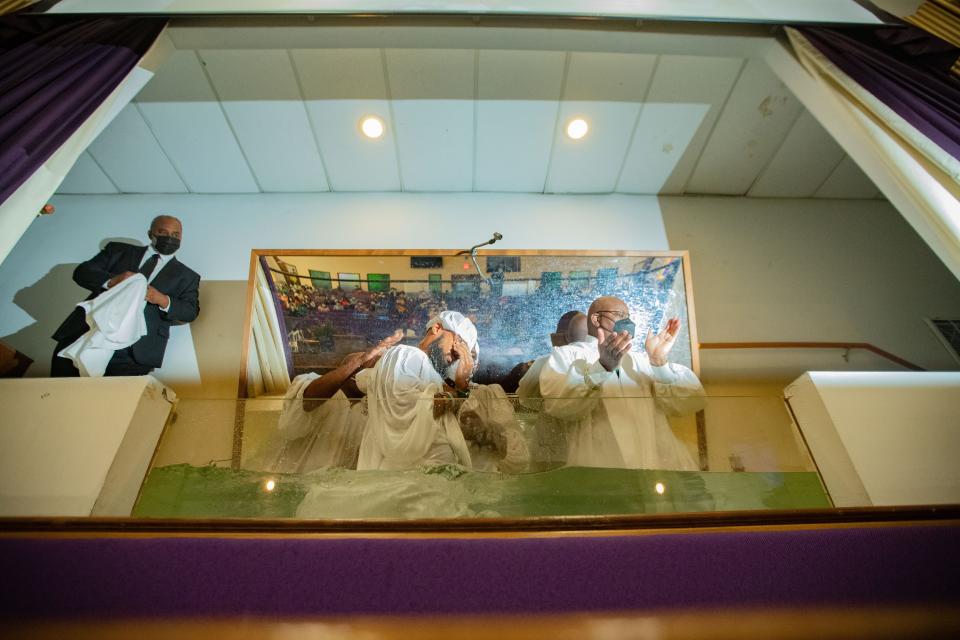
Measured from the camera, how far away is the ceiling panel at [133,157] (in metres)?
2.99

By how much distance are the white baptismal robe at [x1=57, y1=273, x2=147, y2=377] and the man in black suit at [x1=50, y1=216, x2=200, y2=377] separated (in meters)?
0.05

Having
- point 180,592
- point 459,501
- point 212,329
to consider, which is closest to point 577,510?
point 459,501

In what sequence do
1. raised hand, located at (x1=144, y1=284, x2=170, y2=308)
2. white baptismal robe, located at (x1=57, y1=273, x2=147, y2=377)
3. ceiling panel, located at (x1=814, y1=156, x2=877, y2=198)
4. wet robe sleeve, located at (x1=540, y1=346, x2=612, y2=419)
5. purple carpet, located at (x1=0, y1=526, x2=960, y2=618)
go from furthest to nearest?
ceiling panel, located at (x1=814, y1=156, x2=877, y2=198) → raised hand, located at (x1=144, y1=284, x2=170, y2=308) → white baptismal robe, located at (x1=57, y1=273, x2=147, y2=377) → wet robe sleeve, located at (x1=540, y1=346, x2=612, y2=419) → purple carpet, located at (x1=0, y1=526, x2=960, y2=618)

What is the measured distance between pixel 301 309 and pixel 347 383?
1.89 feet

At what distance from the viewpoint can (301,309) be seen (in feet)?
8.68

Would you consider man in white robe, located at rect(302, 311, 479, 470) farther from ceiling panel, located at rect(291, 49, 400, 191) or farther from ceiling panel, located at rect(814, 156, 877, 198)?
ceiling panel, located at rect(814, 156, 877, 198)

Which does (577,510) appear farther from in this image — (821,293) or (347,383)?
(821,293)

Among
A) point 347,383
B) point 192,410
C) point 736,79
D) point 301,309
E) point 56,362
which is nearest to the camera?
point 192,410

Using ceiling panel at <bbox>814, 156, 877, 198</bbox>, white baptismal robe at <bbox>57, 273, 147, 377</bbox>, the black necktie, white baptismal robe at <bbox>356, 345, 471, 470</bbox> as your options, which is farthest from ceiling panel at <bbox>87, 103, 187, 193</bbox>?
ceiling panel at <bbox>814, 156, 877, 198</bbox>

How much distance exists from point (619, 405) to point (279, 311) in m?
1.71

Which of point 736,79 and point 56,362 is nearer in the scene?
point 56,362

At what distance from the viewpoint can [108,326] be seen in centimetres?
242

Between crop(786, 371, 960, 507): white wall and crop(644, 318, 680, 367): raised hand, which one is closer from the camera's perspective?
crop(786, 371, 960, 507): white wall

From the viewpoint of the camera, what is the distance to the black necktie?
281cm
